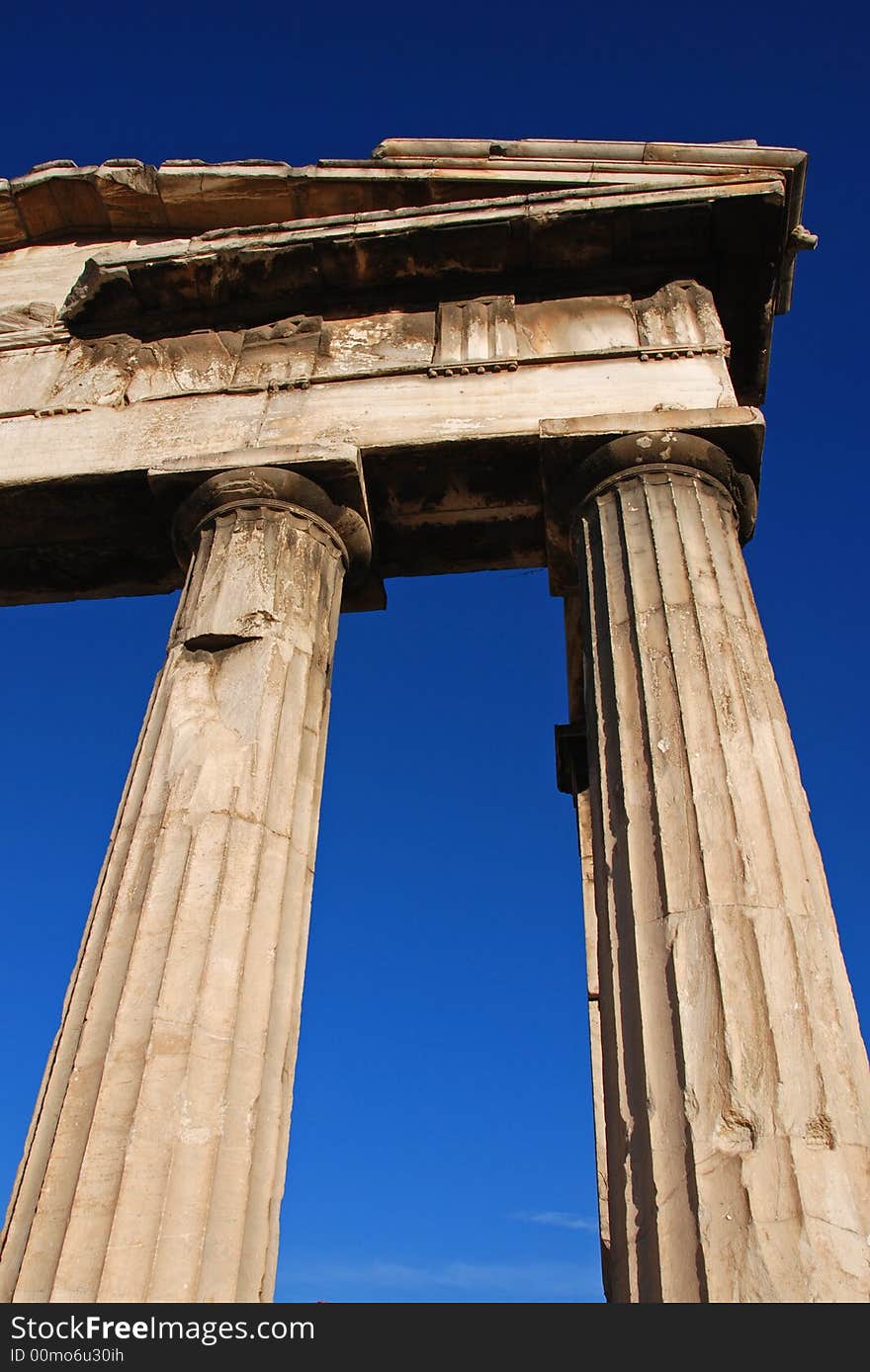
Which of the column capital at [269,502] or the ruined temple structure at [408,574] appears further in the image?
the column capital at [269,502]

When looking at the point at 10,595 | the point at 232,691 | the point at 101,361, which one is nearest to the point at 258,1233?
the point at 232,691

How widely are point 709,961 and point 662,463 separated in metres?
5.11

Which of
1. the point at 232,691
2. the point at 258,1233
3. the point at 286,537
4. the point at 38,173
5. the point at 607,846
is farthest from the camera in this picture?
the point at 38,173

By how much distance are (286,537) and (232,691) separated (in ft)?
6.46

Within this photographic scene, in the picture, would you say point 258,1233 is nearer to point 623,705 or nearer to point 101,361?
point 623,705

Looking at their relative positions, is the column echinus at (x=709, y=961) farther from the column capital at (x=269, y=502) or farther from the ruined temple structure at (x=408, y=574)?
the column capital at (x=269, y=502)

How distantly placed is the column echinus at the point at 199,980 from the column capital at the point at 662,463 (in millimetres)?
2807

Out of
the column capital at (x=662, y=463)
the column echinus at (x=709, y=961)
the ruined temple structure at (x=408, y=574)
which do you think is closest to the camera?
the column echinus at (x=709, y=961)

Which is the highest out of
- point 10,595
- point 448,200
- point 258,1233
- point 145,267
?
point 448,200

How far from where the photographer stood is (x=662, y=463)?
1012 centimetres

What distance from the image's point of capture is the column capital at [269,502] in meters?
10.6

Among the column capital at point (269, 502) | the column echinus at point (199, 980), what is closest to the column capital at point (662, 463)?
the column capital at point (269, 502)

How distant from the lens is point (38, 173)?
588 inches

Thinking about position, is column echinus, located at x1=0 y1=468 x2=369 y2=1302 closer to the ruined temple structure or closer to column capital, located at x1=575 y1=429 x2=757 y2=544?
the ruined temple structure
